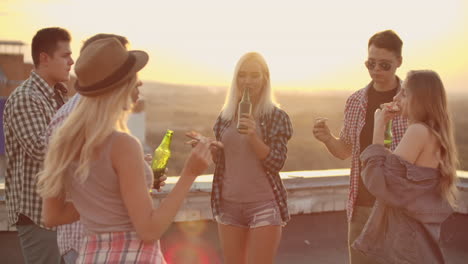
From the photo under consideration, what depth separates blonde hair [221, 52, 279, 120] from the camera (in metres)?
4.88

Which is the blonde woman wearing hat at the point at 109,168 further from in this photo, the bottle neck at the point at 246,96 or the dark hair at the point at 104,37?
the bottle neck at the point at 246,96

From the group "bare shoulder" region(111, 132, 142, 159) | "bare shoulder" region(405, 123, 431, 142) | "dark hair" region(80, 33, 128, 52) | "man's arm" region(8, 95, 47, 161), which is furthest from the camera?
"man's arm" region(8, 95, 47, 161)

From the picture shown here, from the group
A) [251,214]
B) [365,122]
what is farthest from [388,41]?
[251,214]

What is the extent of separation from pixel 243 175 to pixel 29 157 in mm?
1566

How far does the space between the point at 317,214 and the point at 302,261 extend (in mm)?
610

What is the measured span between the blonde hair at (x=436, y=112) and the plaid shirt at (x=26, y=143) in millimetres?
2174

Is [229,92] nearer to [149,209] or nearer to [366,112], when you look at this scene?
[366,112]

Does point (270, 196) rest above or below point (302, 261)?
above

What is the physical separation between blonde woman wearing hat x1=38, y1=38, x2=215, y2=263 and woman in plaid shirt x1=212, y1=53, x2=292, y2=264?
6.59 feet

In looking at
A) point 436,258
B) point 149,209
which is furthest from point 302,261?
point 149,209

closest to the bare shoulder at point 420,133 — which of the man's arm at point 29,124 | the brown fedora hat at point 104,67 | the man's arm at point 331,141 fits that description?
the man's arm at point 331,141

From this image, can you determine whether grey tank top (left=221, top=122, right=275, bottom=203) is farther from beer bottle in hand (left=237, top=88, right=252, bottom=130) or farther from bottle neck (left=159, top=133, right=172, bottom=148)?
bottle neck (left=159, top=133, right=172, bottom=148)

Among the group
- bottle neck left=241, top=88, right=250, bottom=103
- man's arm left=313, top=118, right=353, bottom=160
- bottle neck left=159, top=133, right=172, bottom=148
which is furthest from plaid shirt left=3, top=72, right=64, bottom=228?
man's arm left=313, top=118, right=353, bottom=160

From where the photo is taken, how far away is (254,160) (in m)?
4.70
